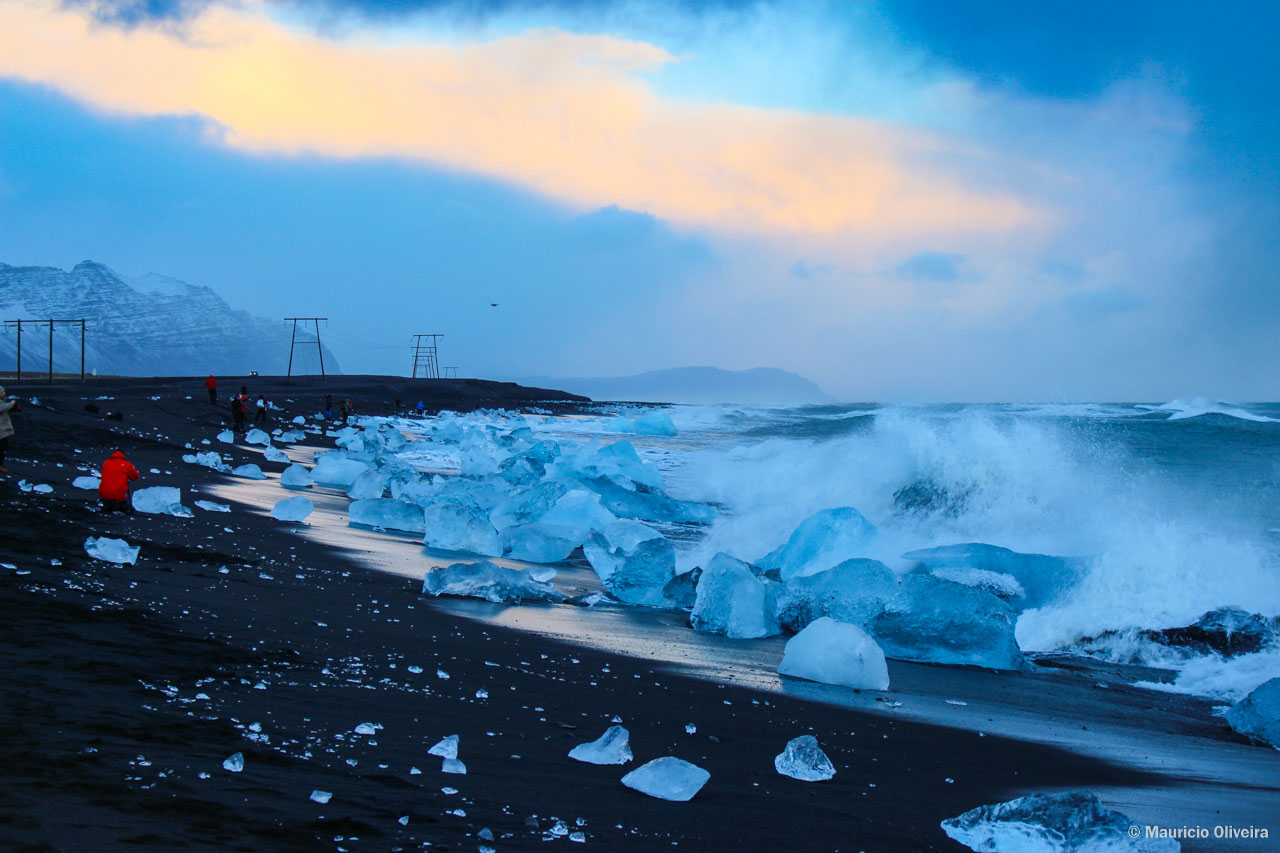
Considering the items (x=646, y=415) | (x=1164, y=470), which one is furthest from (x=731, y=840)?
(x=646, y=415)

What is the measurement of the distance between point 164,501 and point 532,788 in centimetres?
617

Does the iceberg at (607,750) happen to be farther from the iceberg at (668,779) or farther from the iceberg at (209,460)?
the iceberg at (209,460)

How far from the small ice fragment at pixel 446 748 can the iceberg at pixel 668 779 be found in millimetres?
591

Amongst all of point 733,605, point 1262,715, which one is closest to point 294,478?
point 733,605

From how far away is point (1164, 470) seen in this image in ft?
60.3

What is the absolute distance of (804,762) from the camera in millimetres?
3156

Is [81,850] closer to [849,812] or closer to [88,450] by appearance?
[849,812]

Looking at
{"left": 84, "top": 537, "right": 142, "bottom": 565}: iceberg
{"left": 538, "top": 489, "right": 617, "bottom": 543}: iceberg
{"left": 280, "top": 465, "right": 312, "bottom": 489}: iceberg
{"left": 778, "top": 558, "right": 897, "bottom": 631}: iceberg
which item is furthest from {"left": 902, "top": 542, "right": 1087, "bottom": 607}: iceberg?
{"left": 280, "top": 465, "right": 312, "bottom": 489}: iceberg

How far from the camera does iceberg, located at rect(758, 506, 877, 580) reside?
790cm

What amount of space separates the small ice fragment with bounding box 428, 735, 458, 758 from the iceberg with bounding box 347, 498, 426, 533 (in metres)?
6.70

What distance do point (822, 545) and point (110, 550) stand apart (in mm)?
5679

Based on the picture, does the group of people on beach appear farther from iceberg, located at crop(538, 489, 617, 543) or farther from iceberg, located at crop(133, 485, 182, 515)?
iceberg, located at crop(133, 485, 182, 515)

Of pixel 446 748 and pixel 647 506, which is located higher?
pixel 446 748

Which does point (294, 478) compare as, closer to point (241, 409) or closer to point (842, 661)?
point (241, 409)
